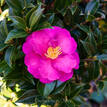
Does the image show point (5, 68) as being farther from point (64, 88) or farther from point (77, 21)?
point (77, 21)

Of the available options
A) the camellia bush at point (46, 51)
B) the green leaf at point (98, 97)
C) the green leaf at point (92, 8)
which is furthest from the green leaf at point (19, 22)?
the green leaf at point (98, 97)

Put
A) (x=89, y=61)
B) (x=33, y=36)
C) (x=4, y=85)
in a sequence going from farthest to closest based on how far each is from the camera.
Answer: (x=89, y=61) < (x=4, y=85) < (x=33, y=36)

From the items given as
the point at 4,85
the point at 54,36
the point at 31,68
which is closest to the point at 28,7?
the point at 54,36

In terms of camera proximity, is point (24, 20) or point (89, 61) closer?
point (24, 20)

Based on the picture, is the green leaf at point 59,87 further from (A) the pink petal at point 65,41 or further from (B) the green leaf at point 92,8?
(B) the green leaf at point 92,8

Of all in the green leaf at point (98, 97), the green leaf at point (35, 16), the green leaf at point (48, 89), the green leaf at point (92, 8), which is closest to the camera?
the green leaf at point (35, 16)

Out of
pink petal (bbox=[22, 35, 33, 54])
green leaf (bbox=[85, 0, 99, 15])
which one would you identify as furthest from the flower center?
green leaf (bbox=[85, 0, 99, 15])

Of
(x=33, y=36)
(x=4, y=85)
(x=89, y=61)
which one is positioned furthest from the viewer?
(x=89, y=61)

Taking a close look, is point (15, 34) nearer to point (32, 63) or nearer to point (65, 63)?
point (32, 63)
